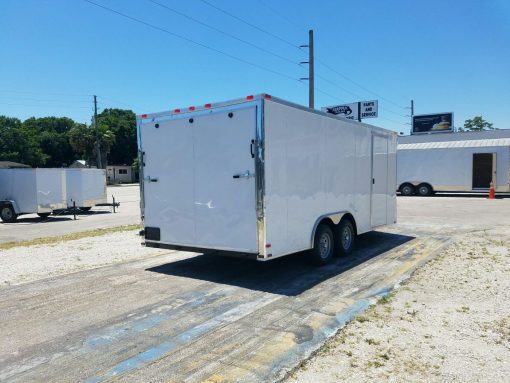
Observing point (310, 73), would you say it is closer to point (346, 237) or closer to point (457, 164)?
point (457, 164)

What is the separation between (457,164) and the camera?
1040 inches

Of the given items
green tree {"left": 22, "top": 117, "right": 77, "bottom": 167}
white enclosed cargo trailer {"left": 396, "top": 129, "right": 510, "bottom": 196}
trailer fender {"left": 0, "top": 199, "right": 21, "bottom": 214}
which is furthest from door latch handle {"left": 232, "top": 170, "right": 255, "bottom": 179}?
green tree {"left": 22, "top": 117, "right": 77, "bottom": 167}

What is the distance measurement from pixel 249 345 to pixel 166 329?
109 cm

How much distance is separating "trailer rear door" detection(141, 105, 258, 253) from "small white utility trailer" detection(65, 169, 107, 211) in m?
→ 12.9

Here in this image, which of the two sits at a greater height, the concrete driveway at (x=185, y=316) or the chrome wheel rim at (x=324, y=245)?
the chrome wheel rim at (x=324, y=245)

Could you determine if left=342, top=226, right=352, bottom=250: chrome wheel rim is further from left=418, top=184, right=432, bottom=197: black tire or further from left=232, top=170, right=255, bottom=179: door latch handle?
left=418, top=184, right=432, bottom=197: black tire

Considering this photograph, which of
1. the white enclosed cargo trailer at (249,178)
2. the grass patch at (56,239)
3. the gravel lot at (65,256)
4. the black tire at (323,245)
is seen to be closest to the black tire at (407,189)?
the grass patch at (56,239)

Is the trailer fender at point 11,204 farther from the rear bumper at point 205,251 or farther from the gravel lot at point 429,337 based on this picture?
the gravel lot at point 429,337

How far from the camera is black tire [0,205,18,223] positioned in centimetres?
1806

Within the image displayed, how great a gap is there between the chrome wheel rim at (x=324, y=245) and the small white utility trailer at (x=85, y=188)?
567 inches

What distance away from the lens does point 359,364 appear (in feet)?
12.5

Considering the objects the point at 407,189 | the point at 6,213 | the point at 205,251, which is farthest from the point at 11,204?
the point at 407,189

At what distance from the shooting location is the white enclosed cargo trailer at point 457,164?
25.7m

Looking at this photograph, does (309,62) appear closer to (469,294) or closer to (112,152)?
(469,294)
